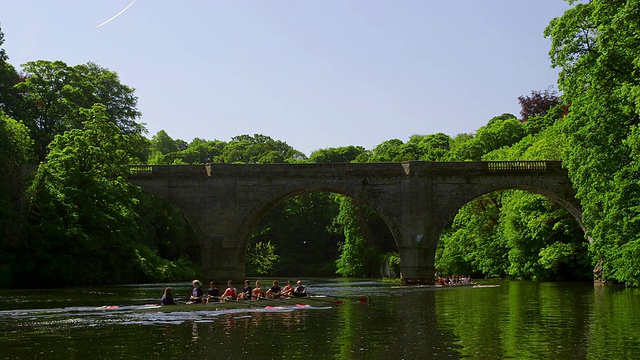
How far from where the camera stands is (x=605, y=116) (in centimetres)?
3028

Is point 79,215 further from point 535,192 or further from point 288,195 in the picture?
point 535,192

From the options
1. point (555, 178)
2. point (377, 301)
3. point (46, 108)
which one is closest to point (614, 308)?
point (377, 301)

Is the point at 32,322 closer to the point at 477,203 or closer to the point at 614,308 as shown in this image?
the point at 614,308

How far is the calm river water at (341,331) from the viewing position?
597 inches

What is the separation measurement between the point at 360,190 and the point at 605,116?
1864 centimetres

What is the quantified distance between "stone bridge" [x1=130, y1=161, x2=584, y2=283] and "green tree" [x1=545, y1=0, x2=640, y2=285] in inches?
474

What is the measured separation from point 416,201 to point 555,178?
767 cm

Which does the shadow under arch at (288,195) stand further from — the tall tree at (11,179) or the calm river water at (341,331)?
the calm river water at (341,331)

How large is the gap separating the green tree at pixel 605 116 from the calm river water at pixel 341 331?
3207mm

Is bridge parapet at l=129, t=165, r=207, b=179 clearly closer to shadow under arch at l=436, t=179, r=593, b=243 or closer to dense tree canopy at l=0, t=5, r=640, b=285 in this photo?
dense tree canopy at l=0, t=5, r=640, b=285

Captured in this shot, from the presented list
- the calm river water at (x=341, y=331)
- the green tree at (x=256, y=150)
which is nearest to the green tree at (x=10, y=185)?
the calm river water at (x=341, y=331)

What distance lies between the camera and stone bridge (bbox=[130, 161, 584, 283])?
46.2 meters

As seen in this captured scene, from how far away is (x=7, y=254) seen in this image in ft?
143

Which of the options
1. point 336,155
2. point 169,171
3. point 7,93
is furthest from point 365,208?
point 7,93
